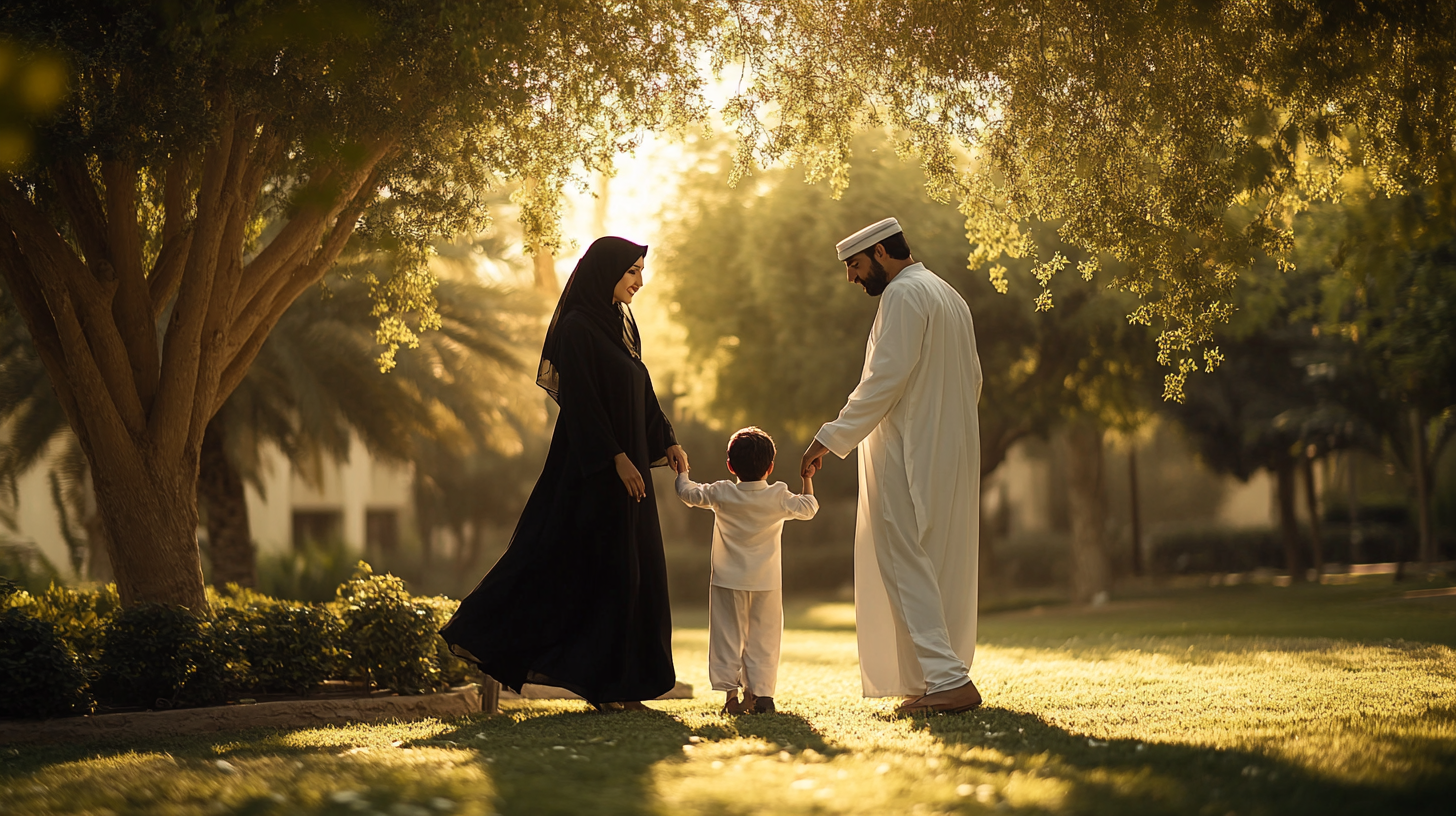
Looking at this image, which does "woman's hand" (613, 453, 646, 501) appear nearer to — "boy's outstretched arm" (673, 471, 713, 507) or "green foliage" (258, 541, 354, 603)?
"boy's outstretched arm" (673, 471, 713, 507)

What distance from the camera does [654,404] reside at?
6.77 metres

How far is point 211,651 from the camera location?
675 cm

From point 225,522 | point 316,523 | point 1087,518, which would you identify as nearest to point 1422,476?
point 1087,518

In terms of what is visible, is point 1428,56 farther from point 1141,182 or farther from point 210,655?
point 210,655

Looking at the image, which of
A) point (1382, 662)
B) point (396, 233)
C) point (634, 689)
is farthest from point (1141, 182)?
point (396, 233)

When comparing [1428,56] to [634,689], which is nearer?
[634,689]

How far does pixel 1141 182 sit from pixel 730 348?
12620 mm

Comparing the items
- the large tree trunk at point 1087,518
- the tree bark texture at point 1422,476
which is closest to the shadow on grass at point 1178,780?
the large tree trunk at point 1087,518

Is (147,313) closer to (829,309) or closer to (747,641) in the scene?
(747,641)

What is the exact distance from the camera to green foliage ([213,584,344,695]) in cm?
697

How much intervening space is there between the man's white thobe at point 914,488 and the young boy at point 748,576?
0.42 metres

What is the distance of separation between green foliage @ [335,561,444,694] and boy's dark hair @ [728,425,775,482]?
2352mm

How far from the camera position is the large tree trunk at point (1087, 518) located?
2089cm

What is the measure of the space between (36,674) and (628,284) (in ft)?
11.8
